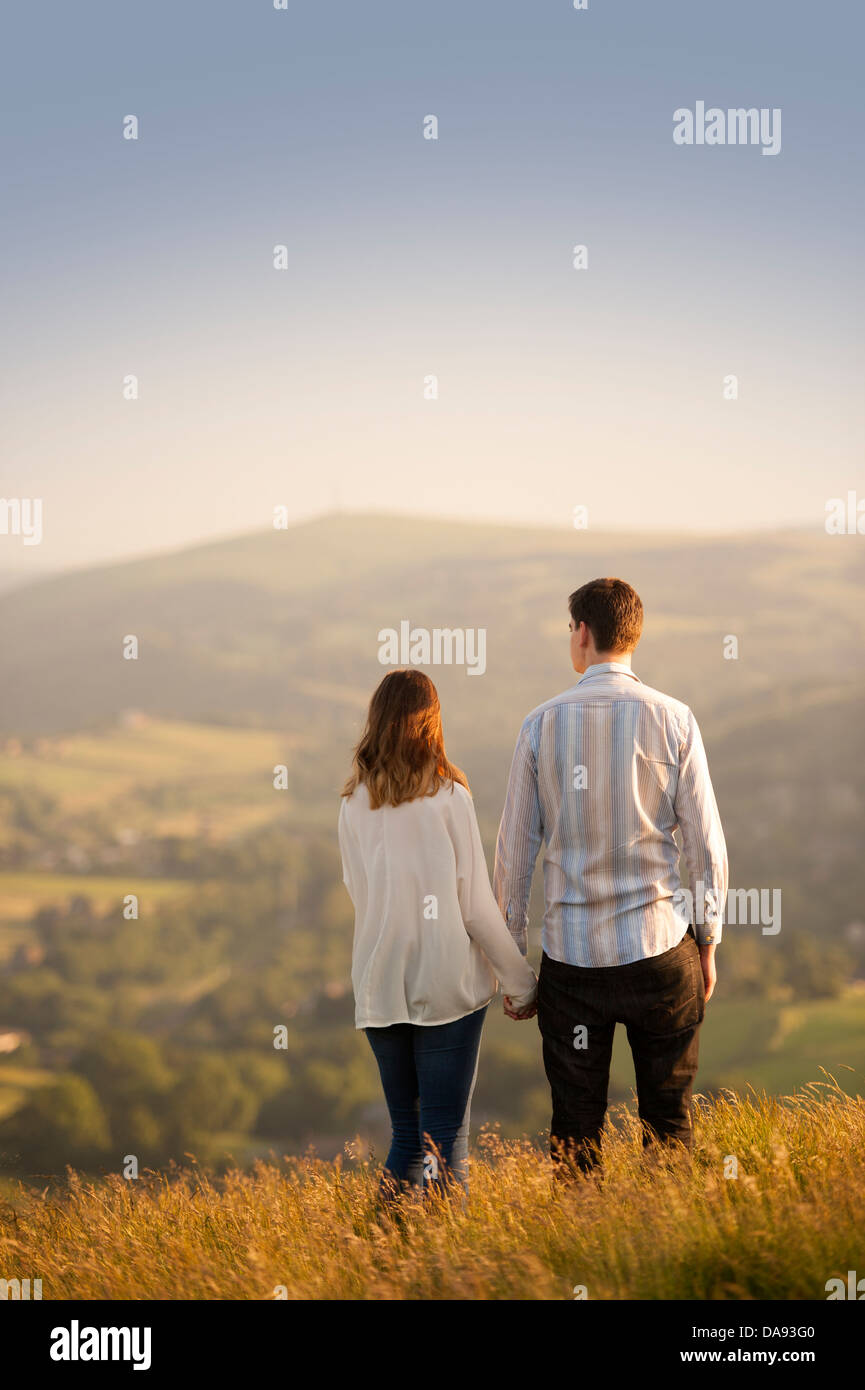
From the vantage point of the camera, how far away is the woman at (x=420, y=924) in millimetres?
2889

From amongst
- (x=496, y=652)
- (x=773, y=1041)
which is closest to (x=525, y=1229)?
(x=773, y=1041)

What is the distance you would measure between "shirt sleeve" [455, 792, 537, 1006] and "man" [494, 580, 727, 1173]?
0.09 meters

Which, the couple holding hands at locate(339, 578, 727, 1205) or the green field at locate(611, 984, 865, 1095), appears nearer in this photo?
the couple holding hands at locate(339, 578, 727, 1205)

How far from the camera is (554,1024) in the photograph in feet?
9.64

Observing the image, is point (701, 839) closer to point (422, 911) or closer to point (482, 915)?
point (482, 915)

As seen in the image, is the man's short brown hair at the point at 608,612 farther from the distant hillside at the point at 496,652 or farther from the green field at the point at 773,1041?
the distant hillside at the point at 496,652

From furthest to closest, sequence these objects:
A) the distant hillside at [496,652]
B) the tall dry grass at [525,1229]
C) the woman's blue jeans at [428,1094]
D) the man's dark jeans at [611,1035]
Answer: the distant hillside at [496,652]
the woman's blue jeans at [428,1094]
the man's dark jeans at [611,1035]
the tall dry grass at [525,1229]

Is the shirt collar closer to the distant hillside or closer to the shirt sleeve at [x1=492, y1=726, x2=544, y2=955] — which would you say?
the shirt sleeve at [x1=492, y1=726, x2=544, y2=955]

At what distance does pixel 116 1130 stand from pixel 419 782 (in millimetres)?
68113

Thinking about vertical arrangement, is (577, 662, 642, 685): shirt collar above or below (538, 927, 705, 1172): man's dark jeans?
above

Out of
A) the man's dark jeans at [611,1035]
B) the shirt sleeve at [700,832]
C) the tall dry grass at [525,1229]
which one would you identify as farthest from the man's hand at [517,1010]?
the shirt sleeve at [700,832]

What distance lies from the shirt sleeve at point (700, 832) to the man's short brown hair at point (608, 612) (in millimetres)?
287

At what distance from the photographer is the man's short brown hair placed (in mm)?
2943

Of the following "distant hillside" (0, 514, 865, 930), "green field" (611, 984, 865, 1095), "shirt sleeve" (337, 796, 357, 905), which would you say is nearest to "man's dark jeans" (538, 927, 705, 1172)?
"shirt sleeve" (337, 796, 357, 905)
